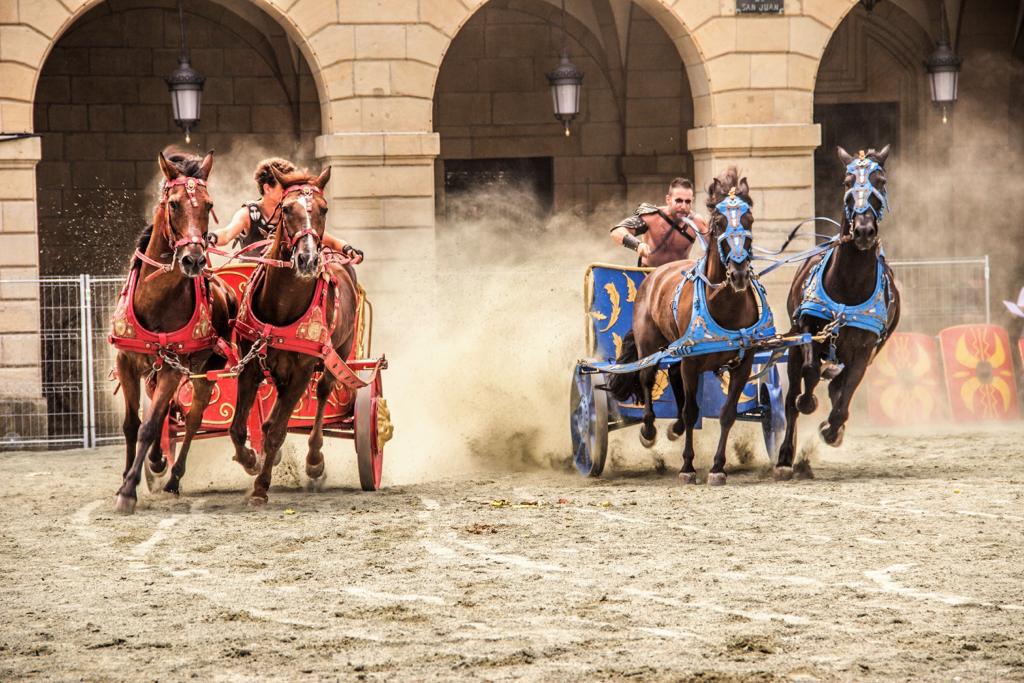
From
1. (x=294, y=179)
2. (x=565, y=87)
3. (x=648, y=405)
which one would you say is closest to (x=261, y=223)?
(x=294, y=179)

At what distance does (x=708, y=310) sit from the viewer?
10.4 m

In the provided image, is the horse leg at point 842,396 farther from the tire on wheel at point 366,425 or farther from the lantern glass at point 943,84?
the lantern glass at point 943,84

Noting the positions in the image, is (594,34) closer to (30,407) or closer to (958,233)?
(958,233)

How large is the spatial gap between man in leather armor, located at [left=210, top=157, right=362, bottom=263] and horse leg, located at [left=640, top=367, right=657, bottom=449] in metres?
2.07

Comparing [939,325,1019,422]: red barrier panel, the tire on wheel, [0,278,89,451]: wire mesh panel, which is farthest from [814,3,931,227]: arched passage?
the tire on wheel

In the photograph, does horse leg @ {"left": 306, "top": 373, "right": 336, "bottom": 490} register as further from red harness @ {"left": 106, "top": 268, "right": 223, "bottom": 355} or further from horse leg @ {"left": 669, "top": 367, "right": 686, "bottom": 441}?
horse leg @ {"left": 669, "top": 367, "right": 686, "bottom": 441}

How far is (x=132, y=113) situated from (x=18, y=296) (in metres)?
5.45

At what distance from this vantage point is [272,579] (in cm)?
747

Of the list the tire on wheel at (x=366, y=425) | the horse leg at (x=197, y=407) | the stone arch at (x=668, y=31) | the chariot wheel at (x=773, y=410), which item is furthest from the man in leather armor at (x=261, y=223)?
the stone arch at (x=668, y=31)

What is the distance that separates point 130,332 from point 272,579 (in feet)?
7.94

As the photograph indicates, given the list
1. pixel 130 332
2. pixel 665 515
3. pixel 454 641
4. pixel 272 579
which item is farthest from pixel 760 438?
pixel 454 641

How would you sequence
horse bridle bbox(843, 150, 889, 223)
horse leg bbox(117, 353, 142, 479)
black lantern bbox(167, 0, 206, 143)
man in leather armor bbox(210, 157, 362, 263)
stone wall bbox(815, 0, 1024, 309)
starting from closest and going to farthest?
horse leg bbox(117, 353, 142, 479), horse bridle bbox(843, 150, 889, 223), man in leather armor bbox(210, 157, 362, 263), black lantern bbox(167, 0, 206, 143), stone wall bbox(815, 0, 1024, 309)

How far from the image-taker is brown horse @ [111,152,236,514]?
9172mm

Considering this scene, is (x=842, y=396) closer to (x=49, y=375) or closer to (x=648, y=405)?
(x=648, y=405)
